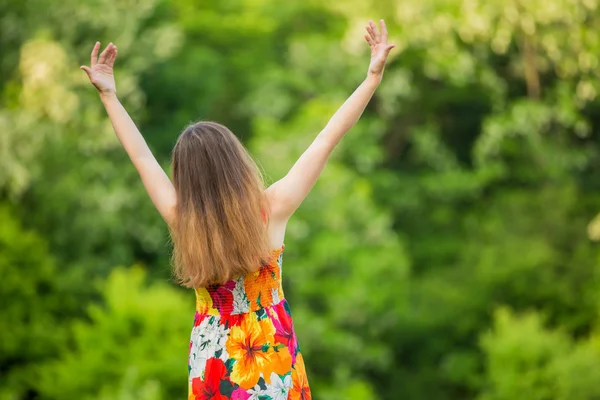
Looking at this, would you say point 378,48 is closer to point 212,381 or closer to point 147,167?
point 147,167

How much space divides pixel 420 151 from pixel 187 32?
5.55 m

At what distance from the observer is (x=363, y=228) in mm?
17188

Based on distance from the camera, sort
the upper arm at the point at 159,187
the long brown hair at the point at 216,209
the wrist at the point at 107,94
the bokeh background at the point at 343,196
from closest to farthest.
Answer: the long brown hair at the point at 216,209 → the upper arm at the point at 159,187 → the wrist at the point at 107,94 → the bokeh background at the point at 343,196

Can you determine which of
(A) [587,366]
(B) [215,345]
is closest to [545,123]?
(A) [587,366]

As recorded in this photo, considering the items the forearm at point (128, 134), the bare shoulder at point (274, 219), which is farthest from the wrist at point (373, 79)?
the forearm at point (128, 134)

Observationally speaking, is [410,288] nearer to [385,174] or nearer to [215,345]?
[385,174]

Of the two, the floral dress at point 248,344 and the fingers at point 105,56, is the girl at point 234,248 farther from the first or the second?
the fingers at point 105,56

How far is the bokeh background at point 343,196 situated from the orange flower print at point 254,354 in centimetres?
959

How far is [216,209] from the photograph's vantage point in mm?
2572

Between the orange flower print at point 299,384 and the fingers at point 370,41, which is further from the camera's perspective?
the fingers at point 370,41

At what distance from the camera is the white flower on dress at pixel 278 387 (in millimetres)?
2592

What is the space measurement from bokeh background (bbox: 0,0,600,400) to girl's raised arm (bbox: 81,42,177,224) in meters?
9.49

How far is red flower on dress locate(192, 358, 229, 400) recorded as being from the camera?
8.61ft

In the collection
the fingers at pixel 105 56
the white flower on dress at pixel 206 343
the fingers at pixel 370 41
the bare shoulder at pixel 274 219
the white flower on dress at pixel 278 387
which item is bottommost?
the white flower on dress at pixel 278 387
